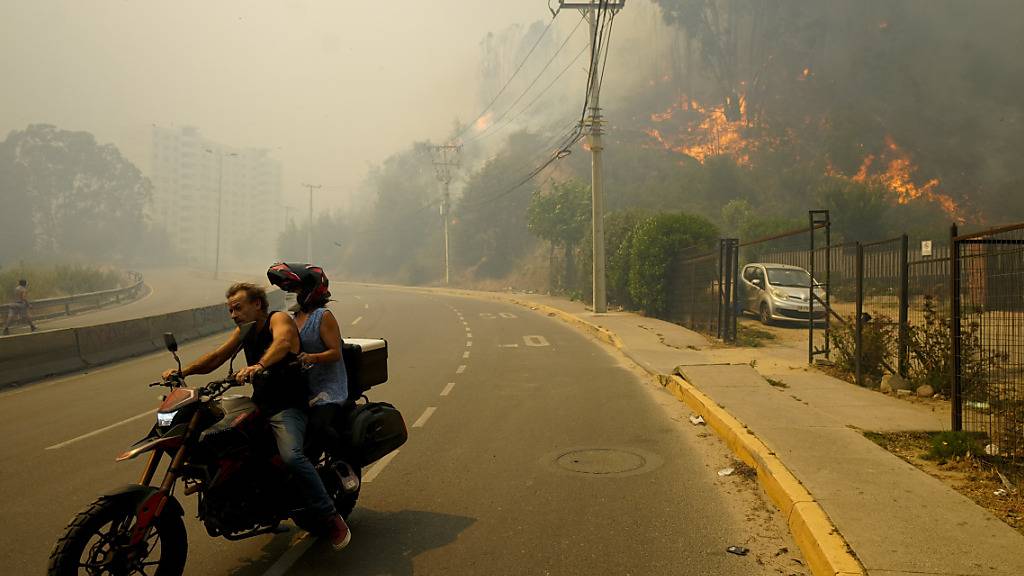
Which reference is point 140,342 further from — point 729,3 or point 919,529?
point 729,3

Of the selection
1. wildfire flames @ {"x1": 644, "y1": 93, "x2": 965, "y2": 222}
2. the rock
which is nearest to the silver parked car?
the rock

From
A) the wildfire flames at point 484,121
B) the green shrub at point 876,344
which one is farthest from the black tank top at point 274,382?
the wildfire flames at point 484,121

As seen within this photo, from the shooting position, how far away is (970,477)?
19.3 ft

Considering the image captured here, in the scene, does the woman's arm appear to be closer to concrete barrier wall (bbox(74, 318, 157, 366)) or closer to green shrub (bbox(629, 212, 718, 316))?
concrete barrier wall (bbox(74, 318, 157, 366))

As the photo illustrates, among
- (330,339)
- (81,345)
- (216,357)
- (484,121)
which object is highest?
(484,121)

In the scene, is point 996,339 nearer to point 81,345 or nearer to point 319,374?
point 319,374

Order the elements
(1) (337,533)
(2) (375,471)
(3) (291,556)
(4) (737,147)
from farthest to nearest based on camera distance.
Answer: (4) (737,147) → (2) (375,471) → (3) (291,556) → (1) (337,533)

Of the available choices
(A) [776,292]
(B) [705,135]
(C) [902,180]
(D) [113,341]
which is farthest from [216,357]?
(B) [705,135]

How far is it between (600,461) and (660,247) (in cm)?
1700

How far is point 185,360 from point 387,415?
13.1 m

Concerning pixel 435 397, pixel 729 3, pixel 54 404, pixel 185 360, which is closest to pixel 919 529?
pixel 435 397

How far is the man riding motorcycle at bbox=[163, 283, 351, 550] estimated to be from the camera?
14.1ft

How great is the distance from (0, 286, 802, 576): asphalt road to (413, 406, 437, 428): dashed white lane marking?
1.6 inches

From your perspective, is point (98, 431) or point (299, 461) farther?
point (98, 431)
